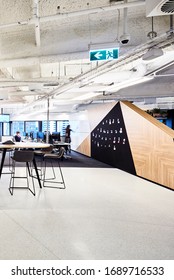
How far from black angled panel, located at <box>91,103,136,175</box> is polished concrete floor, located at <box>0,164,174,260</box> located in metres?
2.10

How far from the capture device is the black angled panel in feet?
23.9

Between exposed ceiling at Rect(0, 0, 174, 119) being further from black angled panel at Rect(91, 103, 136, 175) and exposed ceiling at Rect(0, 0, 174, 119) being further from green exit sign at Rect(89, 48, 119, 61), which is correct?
black angled panel at Rect(91, 103, 136, 175)

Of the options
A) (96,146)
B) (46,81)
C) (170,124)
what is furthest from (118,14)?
(170,124)

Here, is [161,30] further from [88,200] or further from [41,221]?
[41,221]

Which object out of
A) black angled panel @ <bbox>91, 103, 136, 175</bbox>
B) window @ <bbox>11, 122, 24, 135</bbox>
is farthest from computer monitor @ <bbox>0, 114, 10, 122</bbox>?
black angled panel @ <bbox>91, 103, 136, 175</bbox>

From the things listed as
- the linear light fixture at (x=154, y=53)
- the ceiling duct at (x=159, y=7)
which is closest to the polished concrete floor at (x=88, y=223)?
the linear light fixture at (x=154, y=53)

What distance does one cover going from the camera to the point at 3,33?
3.76 meters

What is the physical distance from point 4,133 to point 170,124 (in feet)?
39.9

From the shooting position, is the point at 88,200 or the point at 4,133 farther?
the point at 4,133

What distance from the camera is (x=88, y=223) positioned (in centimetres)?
320

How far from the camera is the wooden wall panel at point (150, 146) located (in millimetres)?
5219

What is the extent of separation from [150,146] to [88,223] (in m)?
3.37

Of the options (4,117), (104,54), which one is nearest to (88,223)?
(104,54)

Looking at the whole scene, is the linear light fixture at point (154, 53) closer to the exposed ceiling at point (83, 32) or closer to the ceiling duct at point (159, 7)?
the exposed ceiling at point (83, 32)
